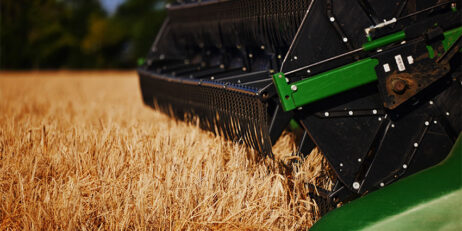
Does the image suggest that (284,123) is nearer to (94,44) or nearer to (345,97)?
(345,97)

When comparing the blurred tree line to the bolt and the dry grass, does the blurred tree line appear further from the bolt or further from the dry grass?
the bolt

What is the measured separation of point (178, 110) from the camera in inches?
179

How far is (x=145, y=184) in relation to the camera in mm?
2725

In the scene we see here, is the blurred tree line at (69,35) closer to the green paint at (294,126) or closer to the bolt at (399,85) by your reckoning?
the green paint at (294,126)

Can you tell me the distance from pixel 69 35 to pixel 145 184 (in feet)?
86.8

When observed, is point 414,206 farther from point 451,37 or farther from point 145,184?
point 145,184

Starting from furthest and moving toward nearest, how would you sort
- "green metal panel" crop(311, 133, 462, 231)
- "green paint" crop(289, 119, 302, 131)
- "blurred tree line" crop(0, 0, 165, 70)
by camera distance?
"blurred tree line" crop(0, 0, 165, 70), "green paint" crop(289, 119, 302, 131), "green metal panel" crop(311, 133, 462, 231)

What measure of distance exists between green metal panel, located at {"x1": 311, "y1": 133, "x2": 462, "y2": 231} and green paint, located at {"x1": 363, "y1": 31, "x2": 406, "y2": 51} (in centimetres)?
62

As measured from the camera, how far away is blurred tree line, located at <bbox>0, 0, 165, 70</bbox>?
19391 millimetres

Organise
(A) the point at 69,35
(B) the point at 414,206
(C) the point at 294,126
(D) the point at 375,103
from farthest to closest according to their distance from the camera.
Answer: (A) the point at 69,35 → (C) the point at 294,126 → (D) the point at 375,103 → (B) the point at 414,206

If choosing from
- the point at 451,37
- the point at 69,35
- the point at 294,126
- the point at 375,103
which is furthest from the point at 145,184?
the point at 69,35

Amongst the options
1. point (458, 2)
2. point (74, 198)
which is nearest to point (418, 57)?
point (458, 2)

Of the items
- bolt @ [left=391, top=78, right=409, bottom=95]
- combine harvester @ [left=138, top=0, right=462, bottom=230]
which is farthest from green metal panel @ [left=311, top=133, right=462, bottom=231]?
bolt @ [left=391, top=78, right=409, bottom=95]

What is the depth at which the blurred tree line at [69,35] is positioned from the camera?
63.6 feet
